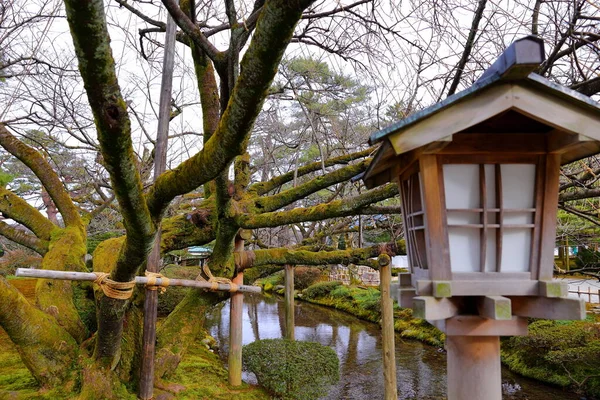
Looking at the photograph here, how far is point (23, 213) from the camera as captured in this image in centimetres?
494

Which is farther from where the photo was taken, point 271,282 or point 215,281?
point 271,282

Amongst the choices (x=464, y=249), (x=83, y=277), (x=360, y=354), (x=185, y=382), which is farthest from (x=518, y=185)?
(x=360, y=354)

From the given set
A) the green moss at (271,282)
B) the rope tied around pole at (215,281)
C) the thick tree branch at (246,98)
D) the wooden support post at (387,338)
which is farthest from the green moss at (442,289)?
the green moss at (271,282)

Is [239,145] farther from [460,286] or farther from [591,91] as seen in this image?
[591,91]

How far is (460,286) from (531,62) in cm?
91

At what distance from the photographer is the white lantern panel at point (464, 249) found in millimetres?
1670

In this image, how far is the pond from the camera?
21.7 feet

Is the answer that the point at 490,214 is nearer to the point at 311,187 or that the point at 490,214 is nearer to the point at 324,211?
the point at 324,211

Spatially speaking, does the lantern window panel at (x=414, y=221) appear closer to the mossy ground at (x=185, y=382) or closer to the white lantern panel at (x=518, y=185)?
the white lantern panel at (x=518, y=185)

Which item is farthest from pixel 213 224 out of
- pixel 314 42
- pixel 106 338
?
pixel 314 42

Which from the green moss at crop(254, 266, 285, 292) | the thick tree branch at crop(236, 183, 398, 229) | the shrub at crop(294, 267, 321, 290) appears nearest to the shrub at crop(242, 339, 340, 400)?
the thick tree branch at crop(236, 183, 398, 229)

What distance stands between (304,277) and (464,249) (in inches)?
672

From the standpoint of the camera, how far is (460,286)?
64.3 inches

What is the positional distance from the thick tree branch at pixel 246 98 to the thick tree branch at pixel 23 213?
3.77 meters
